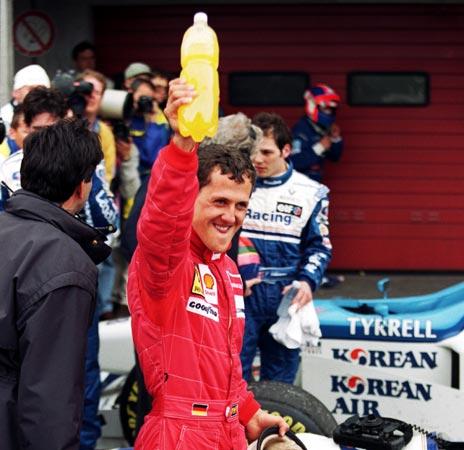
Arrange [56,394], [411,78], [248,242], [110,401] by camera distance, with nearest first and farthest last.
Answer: [56,394]
[248,242]
[110,401]
[411,78]

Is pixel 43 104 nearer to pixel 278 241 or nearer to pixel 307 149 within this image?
pixel 278 241

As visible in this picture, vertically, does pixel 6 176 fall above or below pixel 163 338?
above

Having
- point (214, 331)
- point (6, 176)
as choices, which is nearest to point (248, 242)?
point (6, 176)

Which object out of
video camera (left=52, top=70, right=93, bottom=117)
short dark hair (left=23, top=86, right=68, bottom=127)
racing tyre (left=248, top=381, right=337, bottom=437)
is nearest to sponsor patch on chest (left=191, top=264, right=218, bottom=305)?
racing tyre (left=248, top=381, right=337, bottom=437)

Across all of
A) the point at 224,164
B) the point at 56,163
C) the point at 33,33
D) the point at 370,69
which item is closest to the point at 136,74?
the point at 33,33

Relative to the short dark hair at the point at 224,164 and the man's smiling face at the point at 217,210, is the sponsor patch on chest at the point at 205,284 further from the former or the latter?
the short dark hair at the point at 224,164

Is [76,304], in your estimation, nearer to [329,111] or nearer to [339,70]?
[329,111]

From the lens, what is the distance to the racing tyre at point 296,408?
4.97m

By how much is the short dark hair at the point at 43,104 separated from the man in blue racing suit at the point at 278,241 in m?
1.07

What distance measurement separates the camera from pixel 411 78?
11.9 metres

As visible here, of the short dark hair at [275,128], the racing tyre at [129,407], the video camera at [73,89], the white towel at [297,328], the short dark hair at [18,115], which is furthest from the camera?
the video camera at [73,89]

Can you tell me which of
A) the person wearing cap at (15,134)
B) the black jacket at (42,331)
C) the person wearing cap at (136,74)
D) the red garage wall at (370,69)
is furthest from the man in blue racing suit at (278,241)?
the red garage wall at (370,69)

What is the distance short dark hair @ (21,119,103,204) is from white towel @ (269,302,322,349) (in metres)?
2.35

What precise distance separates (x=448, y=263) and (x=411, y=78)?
6.69 ft
